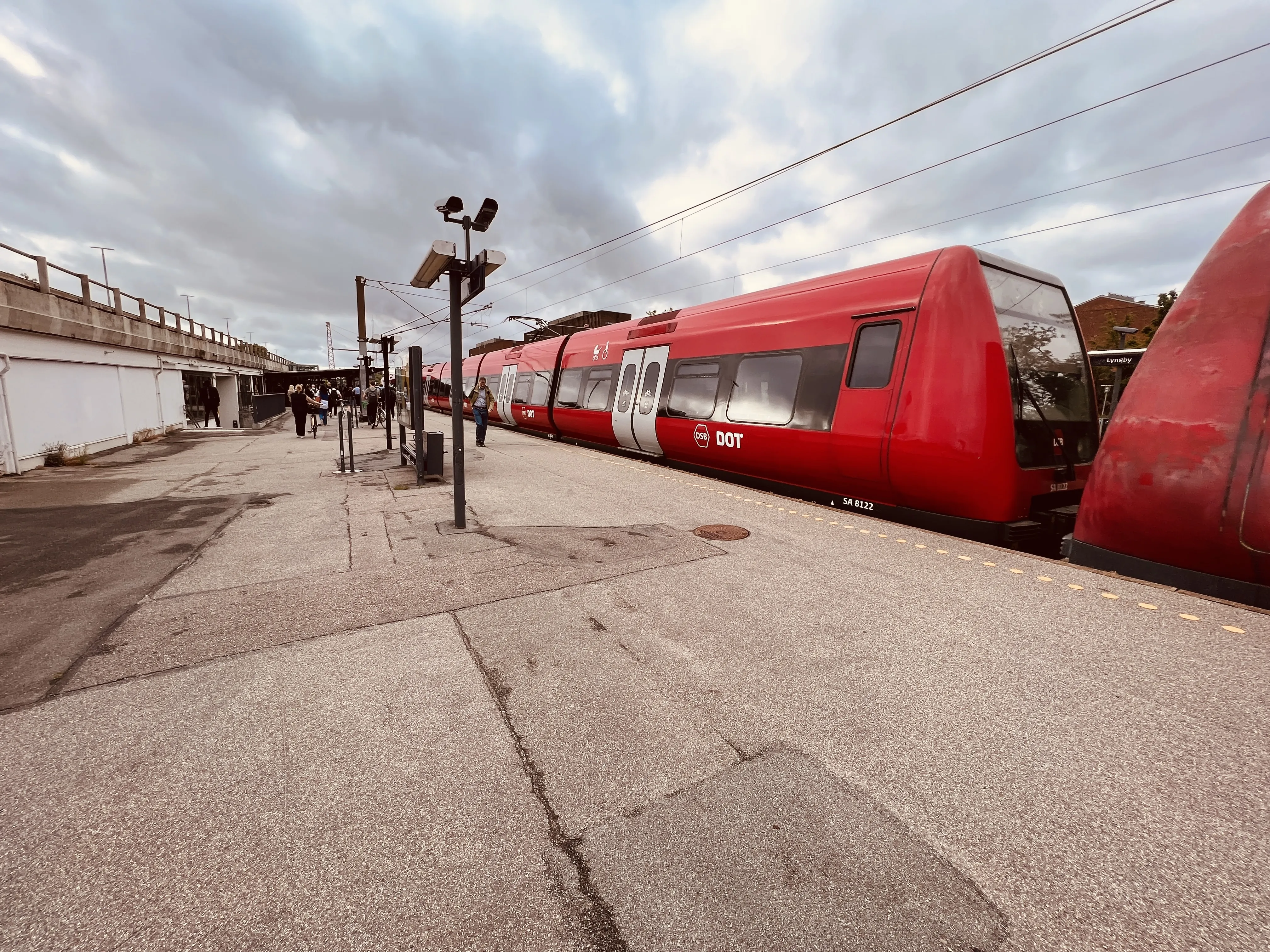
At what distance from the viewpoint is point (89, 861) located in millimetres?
1790

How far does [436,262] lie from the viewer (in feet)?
19.1

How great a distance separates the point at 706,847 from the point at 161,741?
2572mm

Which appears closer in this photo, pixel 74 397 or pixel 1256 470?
pixel 1256 470

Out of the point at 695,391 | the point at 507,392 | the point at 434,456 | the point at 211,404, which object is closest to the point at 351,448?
the point at 434,456

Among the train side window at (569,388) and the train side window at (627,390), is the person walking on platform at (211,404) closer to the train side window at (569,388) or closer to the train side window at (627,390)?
the train side window at (569,388)

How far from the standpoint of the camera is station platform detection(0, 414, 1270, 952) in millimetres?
1631

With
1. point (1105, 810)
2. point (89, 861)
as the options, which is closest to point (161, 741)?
point (89, 861)

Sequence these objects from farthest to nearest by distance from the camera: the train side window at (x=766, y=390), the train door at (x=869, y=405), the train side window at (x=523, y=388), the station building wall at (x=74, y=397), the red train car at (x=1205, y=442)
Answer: the train side window at (x=523, y=388) < the station building wall at (x=74, y=397) < the train side window at (x=766, y=390) < the train door at (x=869, y=405) < the red train car at (x=1205, y=442)

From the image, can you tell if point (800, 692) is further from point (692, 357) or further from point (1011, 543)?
point (692, 357)

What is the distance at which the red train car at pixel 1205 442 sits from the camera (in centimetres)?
363

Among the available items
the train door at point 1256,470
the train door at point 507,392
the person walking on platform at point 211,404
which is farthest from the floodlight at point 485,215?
the person walking on platform at point 211,404

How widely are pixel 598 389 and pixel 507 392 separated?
7.90m

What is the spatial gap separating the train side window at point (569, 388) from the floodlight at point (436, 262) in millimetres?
7203

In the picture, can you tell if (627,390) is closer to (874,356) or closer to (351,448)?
(351,448)
